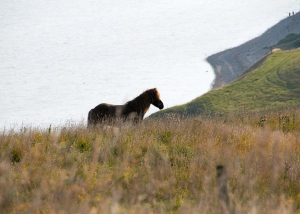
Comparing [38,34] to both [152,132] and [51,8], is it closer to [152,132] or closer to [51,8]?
[51,8]

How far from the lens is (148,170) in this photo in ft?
25.3

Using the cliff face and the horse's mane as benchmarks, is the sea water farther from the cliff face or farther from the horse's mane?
the horse's mane

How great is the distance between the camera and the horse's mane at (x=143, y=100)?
15.7m

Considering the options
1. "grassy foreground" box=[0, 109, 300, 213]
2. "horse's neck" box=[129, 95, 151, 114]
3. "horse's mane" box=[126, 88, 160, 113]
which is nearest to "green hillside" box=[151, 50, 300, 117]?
"horse's mane" box=[126, 88, 160, 113]

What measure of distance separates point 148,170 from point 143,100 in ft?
27.0

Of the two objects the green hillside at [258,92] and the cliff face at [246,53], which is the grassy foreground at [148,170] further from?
the cliff face at [246,53]

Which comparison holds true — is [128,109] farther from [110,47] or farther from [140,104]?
[110,47]

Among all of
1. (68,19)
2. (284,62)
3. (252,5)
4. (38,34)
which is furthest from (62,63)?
(252,5)

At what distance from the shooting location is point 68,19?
5487 inches

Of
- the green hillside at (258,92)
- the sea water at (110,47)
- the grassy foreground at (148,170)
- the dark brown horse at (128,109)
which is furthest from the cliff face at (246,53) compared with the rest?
the grassy foreground at (148,170)

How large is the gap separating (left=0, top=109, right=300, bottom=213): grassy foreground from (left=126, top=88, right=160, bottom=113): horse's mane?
4.19m

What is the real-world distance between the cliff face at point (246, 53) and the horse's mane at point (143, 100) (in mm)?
91704

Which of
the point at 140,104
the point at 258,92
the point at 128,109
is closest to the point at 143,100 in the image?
the point at 140,104

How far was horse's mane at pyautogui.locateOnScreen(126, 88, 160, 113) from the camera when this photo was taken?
1573cm
